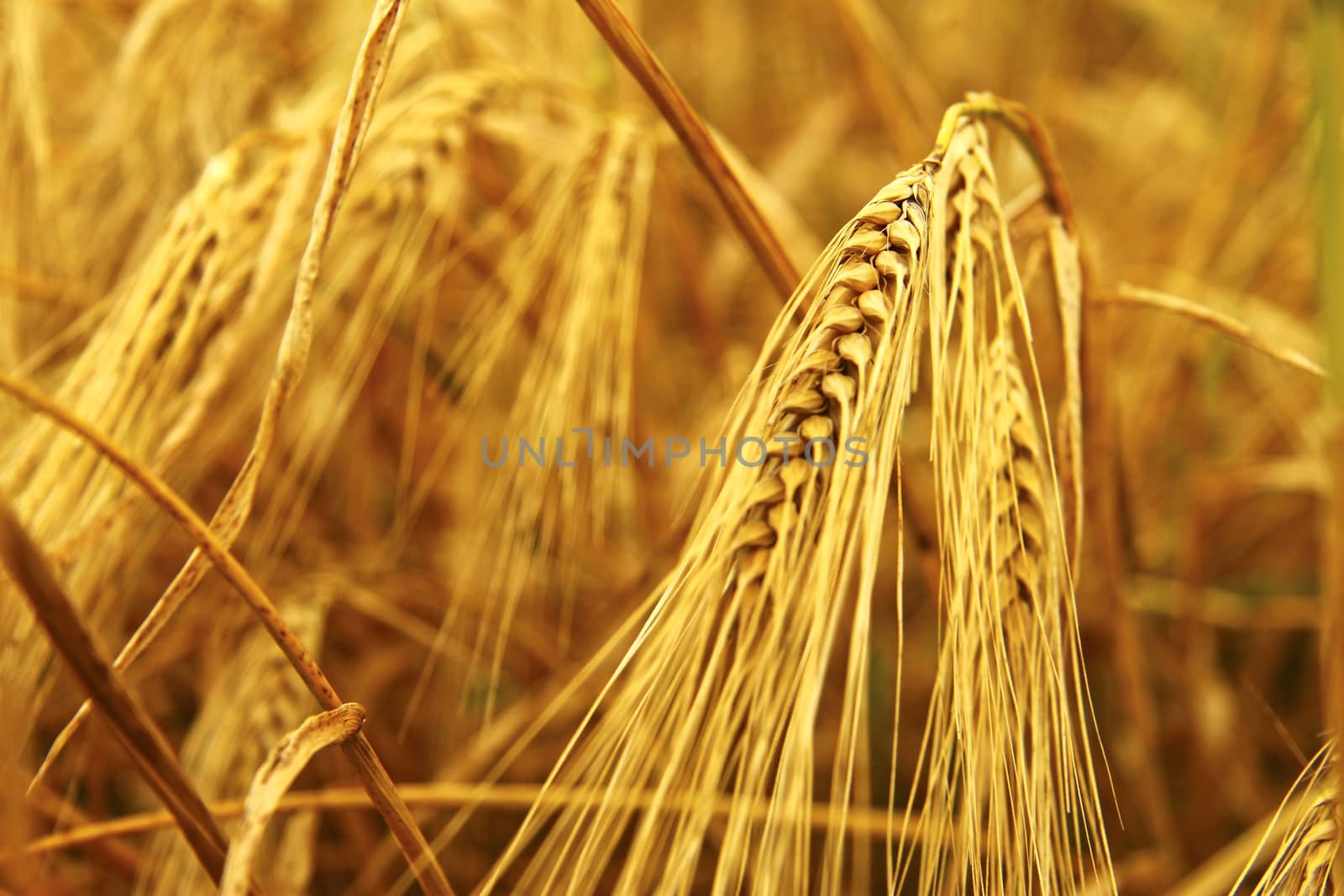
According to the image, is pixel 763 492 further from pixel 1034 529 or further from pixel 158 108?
pixel 158 108

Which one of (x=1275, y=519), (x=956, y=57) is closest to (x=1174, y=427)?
(x=1275, y=519)

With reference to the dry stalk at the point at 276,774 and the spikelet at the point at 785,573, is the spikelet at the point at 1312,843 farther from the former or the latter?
the dry stalk at the point at 276,774

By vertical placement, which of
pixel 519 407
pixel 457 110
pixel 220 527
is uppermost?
pixel 457 110

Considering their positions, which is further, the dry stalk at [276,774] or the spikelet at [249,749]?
the spikelet at [249,749]

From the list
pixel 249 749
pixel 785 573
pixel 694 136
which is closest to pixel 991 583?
pixel 785 573

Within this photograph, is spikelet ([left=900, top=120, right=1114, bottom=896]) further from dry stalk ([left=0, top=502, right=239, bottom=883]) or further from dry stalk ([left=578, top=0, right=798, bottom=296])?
dry stalk ([left=0, top=502, right=239, bottom=883])

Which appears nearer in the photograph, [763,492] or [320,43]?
[763,492]

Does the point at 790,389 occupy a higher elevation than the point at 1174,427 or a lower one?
lower

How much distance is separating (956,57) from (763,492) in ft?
3.88

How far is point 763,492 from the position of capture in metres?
0.27

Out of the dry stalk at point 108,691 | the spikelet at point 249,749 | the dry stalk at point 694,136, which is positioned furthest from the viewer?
the spikelet at point 249,749

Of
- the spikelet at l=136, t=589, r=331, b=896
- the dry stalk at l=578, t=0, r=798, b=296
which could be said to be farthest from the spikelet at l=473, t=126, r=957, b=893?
the spikelet at l=136, t=589, r=331, b=896

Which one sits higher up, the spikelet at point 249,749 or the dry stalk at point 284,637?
the dry stalk at point 284,637

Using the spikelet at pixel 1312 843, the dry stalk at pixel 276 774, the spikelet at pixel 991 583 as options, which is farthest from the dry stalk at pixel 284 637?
the spikelet at pixel 1312 843
